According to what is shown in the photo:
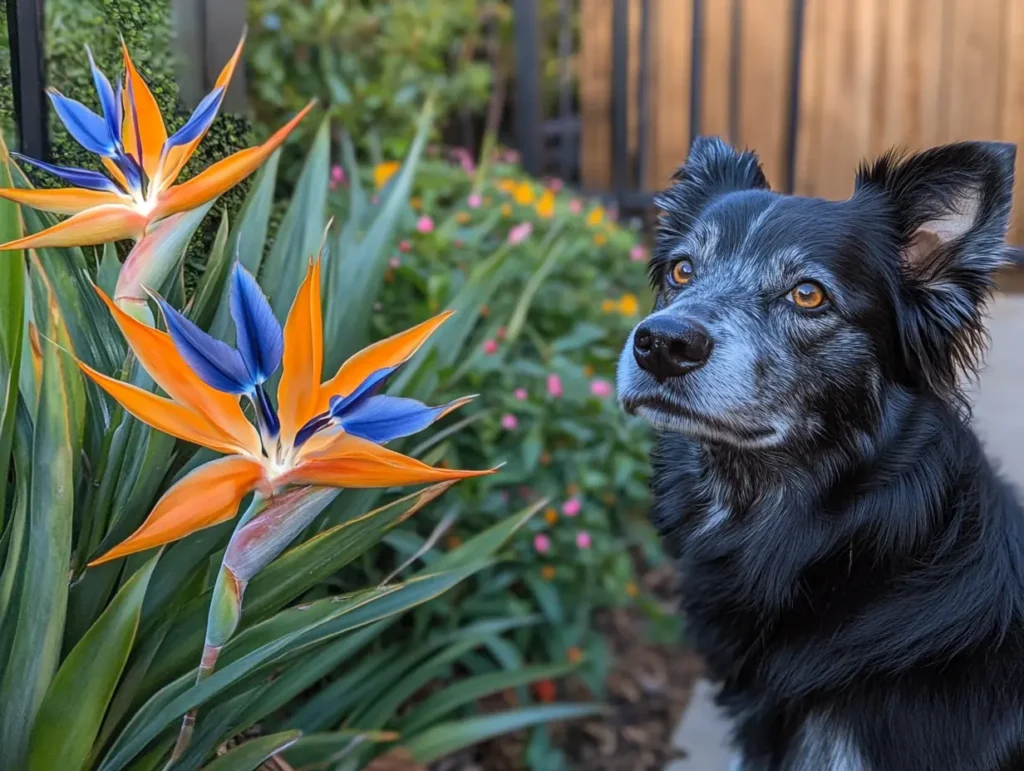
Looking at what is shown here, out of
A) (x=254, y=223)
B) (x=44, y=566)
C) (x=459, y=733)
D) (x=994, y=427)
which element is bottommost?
(x=459, y=733)

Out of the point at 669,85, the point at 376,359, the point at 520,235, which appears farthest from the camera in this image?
the point at 669,85

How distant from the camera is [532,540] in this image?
2.42 m

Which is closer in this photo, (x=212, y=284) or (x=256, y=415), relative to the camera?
(x=256, y=415)

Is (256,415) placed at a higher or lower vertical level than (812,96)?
lower

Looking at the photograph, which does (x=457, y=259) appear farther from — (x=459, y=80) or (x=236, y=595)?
(x=459, y=80)

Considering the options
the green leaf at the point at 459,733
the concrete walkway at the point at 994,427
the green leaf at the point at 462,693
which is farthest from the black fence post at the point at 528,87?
the green leaf at the point at 459,733

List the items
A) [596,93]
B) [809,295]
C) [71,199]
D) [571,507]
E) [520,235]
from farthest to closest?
[596,93] → [520,235] → [571,507] → [809,295] → [71,199]

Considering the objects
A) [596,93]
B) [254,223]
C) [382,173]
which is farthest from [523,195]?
[596,93]

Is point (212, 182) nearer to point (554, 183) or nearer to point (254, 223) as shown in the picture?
point (254, 223)

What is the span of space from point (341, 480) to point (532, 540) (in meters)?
1.46

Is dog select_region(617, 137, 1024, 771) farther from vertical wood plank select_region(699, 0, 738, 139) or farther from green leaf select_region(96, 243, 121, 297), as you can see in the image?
vertical wood plank select_region(699, 0, 738, 139)

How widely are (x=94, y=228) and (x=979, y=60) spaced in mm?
3954

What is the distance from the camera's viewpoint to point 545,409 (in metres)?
2.47

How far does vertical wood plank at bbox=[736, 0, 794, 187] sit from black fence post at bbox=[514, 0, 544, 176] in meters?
0.95
